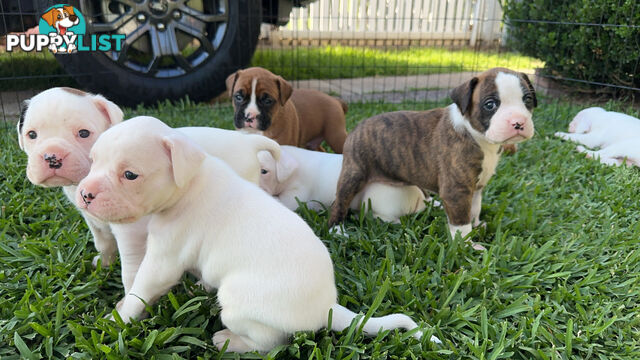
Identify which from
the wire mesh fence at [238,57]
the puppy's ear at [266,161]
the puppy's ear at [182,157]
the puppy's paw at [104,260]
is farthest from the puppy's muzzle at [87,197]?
the wire mesh fence at [238,57]

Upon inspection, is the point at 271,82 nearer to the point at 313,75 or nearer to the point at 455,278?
the point at 455,278

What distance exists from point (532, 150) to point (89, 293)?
4.48 m

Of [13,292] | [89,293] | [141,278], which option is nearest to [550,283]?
[141,278]

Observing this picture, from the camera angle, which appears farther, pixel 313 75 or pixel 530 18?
pixel 313 75

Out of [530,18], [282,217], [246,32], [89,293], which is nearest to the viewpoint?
[282,217]

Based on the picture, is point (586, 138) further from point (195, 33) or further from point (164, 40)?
point (164, 40)

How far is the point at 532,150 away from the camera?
524 centimetres

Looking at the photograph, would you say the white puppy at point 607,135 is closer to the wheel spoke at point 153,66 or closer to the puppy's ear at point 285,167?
the puppy's ear at point 285,167

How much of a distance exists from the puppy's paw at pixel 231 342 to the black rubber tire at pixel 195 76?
4573mm

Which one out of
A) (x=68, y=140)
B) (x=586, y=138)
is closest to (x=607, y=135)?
(x=586, y=138)

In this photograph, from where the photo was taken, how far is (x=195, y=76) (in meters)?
6.29

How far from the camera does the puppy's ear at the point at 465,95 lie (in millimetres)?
2992

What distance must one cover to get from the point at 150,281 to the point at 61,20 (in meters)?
4.74

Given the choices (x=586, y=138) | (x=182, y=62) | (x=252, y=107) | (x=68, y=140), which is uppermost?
(x=68, y=140)
